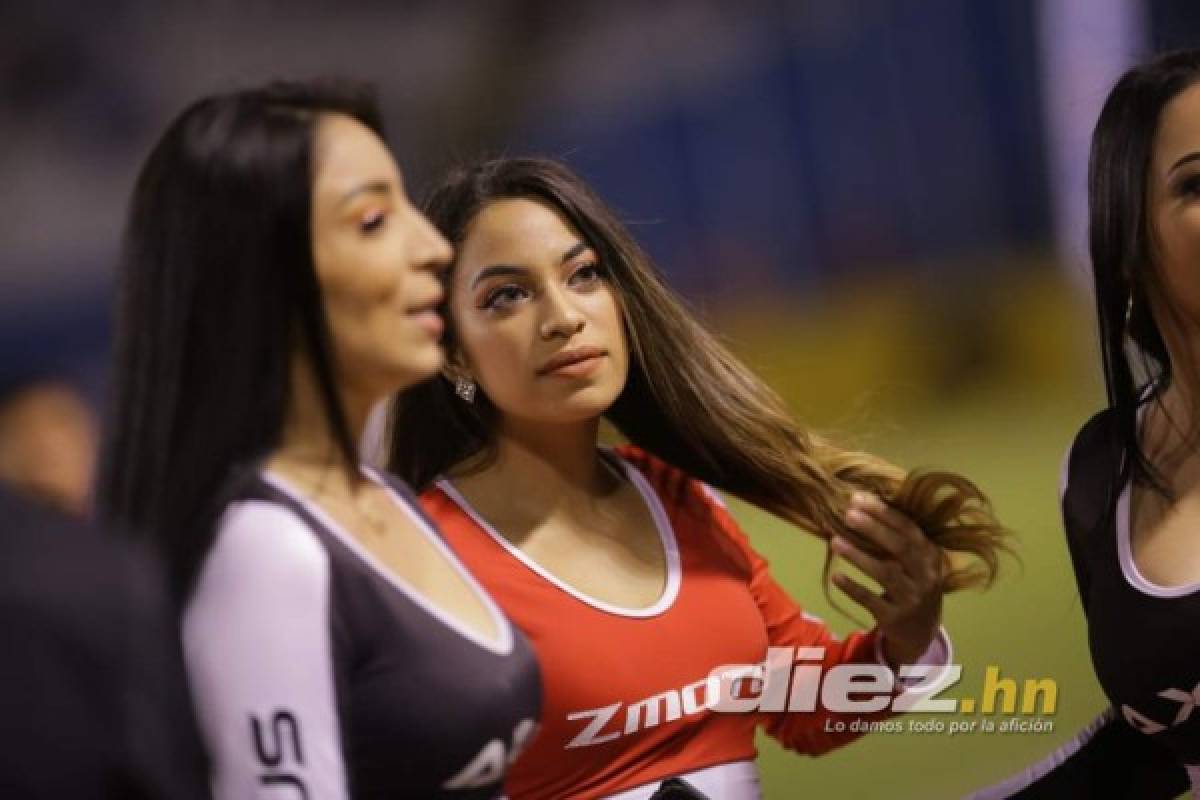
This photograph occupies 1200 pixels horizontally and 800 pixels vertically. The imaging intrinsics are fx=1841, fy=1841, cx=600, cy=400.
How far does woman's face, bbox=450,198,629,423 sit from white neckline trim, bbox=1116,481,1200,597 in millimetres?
456

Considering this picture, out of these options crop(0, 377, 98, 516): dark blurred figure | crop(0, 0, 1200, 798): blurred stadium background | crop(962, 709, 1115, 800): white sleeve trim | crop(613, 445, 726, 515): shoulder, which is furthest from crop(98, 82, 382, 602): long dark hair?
crop(0, 0, 1200, 798): blurred stadium background

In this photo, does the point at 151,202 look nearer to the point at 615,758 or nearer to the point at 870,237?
the point at 615,758

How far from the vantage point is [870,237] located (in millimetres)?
3229

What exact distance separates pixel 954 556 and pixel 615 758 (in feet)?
1.26

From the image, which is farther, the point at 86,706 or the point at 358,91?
the point at 358,91

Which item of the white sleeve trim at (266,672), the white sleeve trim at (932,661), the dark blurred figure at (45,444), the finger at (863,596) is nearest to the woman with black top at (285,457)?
the white sleeve trim at (266,672)

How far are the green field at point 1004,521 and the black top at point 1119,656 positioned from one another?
5 cm

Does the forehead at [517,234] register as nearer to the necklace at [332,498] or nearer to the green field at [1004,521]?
the necklace at [332,498]

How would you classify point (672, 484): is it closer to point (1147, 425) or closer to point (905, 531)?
point (905, 531)

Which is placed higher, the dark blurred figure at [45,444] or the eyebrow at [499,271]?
the eyebrow at [499,271]

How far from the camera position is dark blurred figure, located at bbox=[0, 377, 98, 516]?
1.36 m

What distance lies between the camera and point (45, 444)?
1391mm

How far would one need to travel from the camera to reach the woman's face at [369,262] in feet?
4.01

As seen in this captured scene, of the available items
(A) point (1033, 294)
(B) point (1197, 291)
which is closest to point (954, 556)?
(B) point (1197, 291)
